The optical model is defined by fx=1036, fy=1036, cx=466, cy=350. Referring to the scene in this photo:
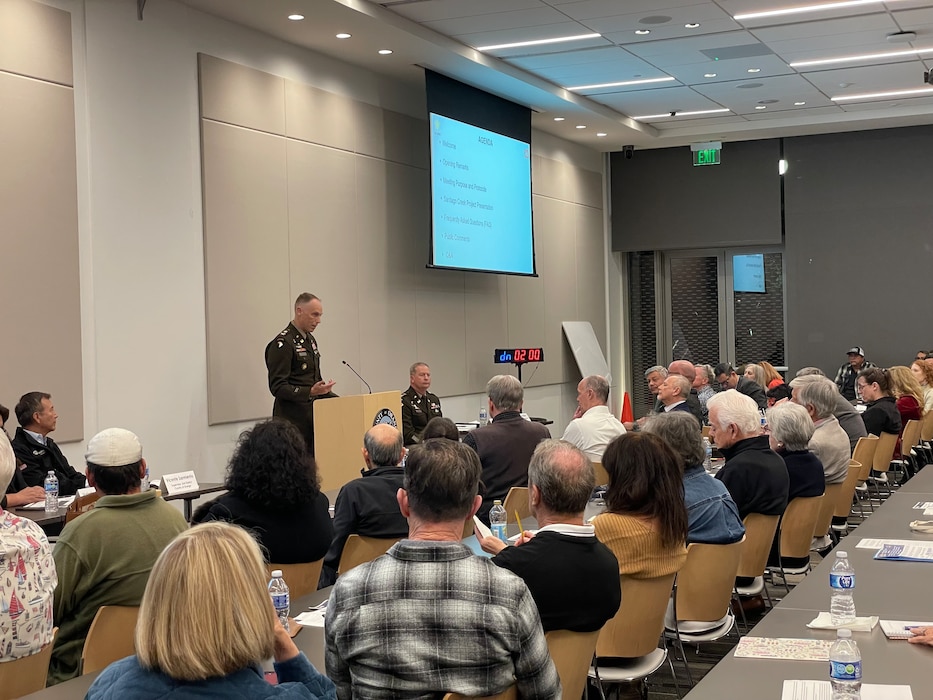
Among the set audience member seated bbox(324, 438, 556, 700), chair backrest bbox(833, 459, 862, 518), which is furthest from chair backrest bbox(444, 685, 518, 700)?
chair backrest bbox(833, 459, 862, 518)

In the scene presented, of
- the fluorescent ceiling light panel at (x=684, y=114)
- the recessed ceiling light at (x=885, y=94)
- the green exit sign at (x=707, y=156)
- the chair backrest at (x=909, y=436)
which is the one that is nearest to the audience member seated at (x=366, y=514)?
the chair backrest at (x=909, y=436)

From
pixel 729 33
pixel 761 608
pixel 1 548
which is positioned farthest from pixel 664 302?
pixel 1 548

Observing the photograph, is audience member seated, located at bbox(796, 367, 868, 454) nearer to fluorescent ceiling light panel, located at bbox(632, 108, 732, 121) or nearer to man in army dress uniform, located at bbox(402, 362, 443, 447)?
man in army dress uniform, located at bbox(402, 362, 443, 447)

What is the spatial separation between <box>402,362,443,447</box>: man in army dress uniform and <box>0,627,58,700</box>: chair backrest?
6.67 m

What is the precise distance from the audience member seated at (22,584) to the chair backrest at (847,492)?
382cm

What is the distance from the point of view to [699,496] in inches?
167

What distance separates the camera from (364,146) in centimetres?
1019

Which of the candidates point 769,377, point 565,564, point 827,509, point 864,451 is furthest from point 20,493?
point 769,377

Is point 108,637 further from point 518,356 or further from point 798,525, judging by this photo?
point 518,356

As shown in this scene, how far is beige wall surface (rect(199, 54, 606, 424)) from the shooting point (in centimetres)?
830

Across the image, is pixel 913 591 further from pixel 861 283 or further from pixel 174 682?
pixel 861 283

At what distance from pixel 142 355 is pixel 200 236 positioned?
1135 mm

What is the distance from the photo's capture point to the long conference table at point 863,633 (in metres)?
2.50

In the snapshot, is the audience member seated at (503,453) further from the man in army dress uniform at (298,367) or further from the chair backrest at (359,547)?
the man in army dress uniform at (298,367)
